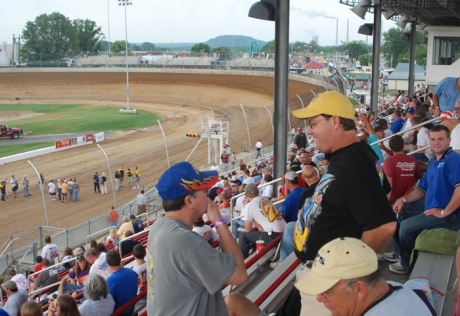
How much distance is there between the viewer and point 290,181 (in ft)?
20.0

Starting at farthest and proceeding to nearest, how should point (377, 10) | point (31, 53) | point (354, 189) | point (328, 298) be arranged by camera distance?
point (31, 53) → point (377, 10) → point (354, 189) → point (328, 298)

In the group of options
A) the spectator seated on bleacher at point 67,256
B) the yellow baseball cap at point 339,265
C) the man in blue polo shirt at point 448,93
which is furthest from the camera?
the spectator seated on bleacher at point 67,256

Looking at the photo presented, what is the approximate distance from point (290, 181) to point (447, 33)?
22961mm

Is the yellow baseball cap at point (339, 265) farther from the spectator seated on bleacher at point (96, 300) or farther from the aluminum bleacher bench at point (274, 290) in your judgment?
the spectator seated on bleacher at point (96, 300)

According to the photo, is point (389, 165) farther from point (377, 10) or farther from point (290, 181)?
point (377, 10)

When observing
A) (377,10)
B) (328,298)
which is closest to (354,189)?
(328,298)

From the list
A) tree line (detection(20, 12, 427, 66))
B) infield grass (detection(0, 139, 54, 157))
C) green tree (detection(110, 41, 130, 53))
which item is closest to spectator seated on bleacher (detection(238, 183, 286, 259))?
infield grass (detection(0, 139, 54, 157))

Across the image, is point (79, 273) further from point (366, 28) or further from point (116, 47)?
point (116, 47)

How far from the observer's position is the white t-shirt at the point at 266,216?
5.53 metres

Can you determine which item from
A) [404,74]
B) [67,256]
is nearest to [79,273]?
[67,256]

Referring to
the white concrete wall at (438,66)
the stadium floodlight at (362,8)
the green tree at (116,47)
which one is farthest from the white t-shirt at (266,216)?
the green tree at (116,47)

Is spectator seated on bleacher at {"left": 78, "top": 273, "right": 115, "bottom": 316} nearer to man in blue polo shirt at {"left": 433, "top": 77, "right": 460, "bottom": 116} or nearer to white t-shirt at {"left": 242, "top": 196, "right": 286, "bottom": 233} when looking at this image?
white t-shirt at {"left": 242, "top": 196, "right": 286, "bottom": 233}

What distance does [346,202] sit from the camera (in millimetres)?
2535

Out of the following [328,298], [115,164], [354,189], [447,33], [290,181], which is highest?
[447,33]
